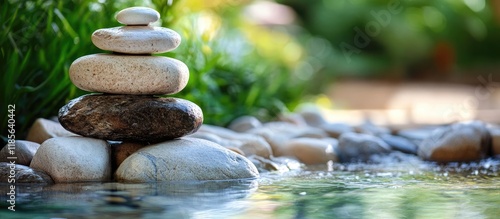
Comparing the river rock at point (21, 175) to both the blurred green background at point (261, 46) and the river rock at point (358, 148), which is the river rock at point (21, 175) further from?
the river rock at point (358, 148)

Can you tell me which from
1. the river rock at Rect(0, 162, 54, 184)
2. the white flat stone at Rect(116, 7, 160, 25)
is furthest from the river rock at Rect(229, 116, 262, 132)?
the river rock at Rect(0, 162, 54, 184)

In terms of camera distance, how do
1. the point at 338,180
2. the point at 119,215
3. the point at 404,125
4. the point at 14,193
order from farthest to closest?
the point at 404,125, the point at 338,180, the point at 14,193, the point at 119,215

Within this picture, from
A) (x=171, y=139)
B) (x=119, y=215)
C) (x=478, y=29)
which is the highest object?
(x=478, y=29)

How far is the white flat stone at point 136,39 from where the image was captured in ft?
14.7

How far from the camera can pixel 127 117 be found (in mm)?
4488

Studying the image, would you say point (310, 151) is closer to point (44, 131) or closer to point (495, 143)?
point (495, 143)

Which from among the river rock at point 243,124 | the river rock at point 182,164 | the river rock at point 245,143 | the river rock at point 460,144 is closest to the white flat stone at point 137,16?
the river rock at point 182,164

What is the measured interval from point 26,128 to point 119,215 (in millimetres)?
2264

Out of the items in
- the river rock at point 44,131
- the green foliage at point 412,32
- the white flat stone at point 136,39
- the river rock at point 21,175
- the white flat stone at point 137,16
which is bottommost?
the river rock at point 21,175

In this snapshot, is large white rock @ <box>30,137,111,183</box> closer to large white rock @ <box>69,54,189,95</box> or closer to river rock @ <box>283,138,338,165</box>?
large white rock @ <box>69,54,189,95</box>

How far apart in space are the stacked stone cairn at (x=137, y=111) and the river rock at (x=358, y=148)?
5.22ft

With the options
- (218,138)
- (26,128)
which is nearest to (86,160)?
(26,128)

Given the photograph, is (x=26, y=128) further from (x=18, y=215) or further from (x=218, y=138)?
(x=18, y=215)

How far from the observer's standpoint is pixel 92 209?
11.0 feet
